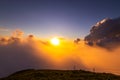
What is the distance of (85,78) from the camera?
72812mm

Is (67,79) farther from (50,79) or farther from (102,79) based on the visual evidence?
(102,79)

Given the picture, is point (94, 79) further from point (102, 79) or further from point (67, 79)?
point (67, 79)

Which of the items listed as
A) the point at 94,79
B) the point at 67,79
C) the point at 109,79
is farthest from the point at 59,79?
the point at 109,79

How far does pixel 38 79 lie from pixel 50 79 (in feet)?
14.1

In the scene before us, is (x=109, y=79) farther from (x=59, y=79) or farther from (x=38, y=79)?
(x=38, y=79)

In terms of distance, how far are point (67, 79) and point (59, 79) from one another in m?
2.73

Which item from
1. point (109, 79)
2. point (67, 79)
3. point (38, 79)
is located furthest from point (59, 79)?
point (109, 79)

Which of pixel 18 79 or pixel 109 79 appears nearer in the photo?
pixel 109 79

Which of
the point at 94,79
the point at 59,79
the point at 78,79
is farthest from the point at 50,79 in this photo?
the point at 94,79

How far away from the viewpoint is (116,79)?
70250mm

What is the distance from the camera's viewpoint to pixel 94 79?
70000 millimetres

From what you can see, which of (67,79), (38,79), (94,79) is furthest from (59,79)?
(94,79)

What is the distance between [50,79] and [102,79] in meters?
17.8

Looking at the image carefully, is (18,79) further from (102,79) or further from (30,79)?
(102,79)
